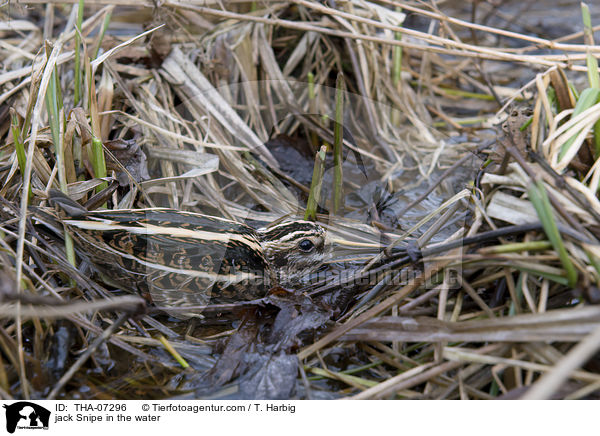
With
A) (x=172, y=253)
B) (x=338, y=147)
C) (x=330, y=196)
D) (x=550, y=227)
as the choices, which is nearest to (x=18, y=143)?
(x=172, y=253)

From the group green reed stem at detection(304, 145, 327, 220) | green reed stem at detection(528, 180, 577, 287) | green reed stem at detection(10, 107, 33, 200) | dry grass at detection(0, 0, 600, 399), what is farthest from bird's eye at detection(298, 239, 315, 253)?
green reed stem at detection(10, 107, 33, 200)

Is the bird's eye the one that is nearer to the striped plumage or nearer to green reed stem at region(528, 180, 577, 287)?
the striped plumage

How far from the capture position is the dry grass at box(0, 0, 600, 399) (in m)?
1.76

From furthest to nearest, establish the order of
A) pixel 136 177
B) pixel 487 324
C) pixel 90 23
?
pixel 90 23 < pixel 136 177 < pixel 487 324

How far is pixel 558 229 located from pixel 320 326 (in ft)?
2.87

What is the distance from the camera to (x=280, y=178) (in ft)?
10.2

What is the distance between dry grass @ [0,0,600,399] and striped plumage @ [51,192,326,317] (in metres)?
0.12

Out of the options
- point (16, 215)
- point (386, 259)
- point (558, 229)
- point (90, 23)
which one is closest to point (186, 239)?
point (16, 215)

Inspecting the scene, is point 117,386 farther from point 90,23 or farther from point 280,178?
point 90,23

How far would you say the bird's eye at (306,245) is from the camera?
2484 millimetres

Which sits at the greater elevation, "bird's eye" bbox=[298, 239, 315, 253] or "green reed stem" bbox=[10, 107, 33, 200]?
"green reed stem" bbox=[10, 107, 33, 200]
